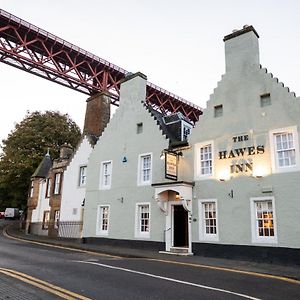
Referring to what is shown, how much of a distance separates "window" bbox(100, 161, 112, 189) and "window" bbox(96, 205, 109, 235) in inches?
57.4

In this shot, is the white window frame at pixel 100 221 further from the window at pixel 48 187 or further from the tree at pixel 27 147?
the tree at pixel 27 147

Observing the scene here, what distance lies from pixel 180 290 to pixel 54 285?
3085 mm

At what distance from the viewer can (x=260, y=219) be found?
14156mm

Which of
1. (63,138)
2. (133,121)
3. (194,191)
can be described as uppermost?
(63,138)

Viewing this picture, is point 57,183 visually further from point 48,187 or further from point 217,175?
point 217,175

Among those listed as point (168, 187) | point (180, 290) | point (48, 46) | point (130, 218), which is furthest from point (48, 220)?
point (180, 290)

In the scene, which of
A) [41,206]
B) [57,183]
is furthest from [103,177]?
[41,206]

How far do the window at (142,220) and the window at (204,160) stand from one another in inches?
157

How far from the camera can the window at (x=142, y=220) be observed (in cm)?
1843

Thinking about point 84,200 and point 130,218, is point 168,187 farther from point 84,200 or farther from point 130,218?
point 84,200

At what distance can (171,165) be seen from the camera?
17.1 meters

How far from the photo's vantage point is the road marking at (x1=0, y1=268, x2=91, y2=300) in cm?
652

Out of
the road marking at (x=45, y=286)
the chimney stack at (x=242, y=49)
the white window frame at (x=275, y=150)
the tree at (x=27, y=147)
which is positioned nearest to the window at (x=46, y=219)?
the tree at (x=27, y=147)

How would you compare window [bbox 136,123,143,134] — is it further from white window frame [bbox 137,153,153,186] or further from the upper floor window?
the upper floor window
